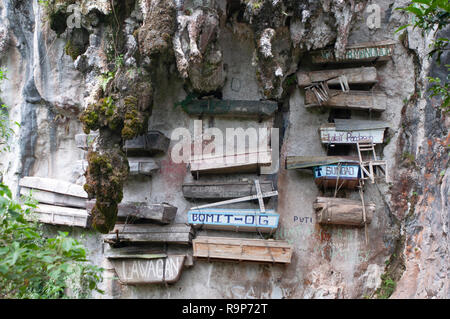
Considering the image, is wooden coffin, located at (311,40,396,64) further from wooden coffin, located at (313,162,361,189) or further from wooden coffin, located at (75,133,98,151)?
wooden coffin, located at (75,133,98,151)

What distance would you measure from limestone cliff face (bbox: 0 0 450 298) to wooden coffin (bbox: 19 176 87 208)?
404 millimetres

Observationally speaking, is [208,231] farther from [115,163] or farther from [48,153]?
[48,153]

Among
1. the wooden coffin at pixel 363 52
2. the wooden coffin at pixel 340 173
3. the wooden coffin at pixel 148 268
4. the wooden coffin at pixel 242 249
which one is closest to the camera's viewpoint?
the wooden coffin at pixel 242 249

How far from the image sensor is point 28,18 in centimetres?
917

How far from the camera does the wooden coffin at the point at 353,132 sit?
25.2ft

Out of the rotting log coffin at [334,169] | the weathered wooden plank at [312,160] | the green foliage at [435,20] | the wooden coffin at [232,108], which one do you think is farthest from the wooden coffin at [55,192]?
the green foliage at [435,20]


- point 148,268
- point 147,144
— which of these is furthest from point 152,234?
point 147,144

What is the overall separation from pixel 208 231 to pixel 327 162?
8.29 feet

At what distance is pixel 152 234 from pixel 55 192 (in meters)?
2.33

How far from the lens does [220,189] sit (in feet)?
25.5

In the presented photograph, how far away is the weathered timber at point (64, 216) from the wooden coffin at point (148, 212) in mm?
922

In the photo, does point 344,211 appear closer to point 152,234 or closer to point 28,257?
point 152,234

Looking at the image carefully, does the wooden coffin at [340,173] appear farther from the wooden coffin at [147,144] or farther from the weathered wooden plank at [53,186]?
the weathered wooden plank at [53,186]

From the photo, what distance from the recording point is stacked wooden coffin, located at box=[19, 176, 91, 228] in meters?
8.34
